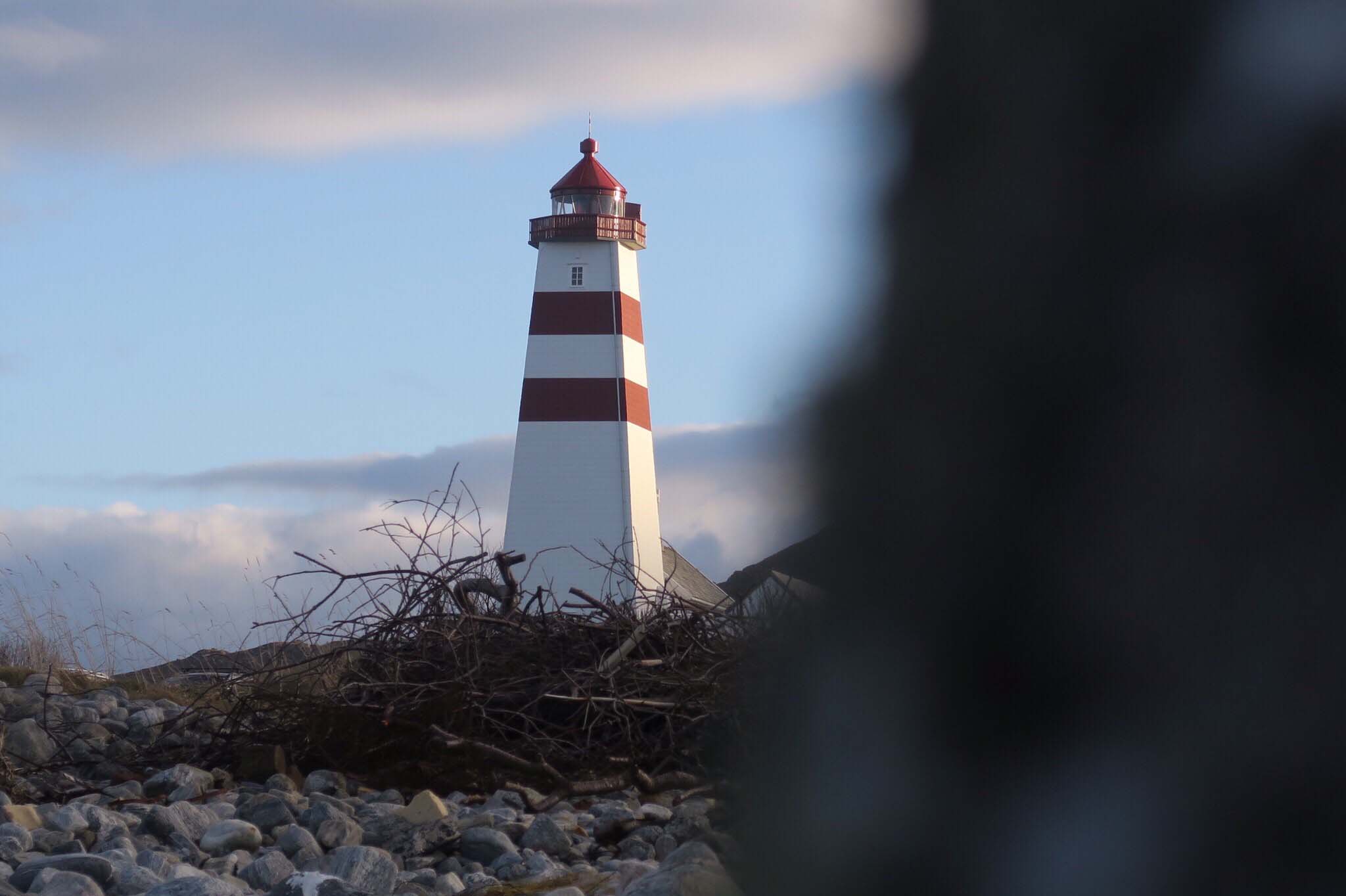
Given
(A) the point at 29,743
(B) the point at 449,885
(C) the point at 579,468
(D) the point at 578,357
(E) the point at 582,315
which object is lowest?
(B) the point at 449,885

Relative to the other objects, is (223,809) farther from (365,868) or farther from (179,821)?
(365,868)

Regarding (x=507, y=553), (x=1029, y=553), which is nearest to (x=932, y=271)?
(x=1029, y=553)

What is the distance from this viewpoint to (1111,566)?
27.7 inches

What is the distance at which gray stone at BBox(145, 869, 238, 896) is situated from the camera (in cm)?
233

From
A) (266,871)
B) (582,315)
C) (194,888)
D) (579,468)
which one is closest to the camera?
(194,888)

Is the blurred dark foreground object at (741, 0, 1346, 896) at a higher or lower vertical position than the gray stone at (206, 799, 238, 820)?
higher

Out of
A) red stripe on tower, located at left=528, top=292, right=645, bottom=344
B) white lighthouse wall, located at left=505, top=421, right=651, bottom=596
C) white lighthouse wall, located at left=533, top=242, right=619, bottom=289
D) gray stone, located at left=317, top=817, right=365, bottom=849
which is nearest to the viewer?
gray stone, located at left=317, top=817, right=365, bottom=849

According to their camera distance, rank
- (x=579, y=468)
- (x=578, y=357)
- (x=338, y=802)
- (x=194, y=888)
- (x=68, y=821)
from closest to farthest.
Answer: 1. (x=194, y=888)
2. (x=68, y=821)
3. (x=338, y=802)
4. (x=579, y=468)
5. (x=578, y=357)

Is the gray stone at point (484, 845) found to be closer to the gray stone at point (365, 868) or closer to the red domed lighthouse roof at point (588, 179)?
the gray stone at point (365, 868)

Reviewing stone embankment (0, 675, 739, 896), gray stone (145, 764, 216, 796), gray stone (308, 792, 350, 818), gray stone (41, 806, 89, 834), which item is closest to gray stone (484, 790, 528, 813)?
stone embankment (0, 675, 739, 896)

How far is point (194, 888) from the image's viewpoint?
235 cm

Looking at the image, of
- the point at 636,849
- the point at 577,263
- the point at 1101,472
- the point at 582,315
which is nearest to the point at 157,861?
the point at 636,849

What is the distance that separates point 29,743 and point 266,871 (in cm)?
205

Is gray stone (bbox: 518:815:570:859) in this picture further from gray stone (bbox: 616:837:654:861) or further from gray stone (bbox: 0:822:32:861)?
gray stone (bbox: 0:822:32:861)
